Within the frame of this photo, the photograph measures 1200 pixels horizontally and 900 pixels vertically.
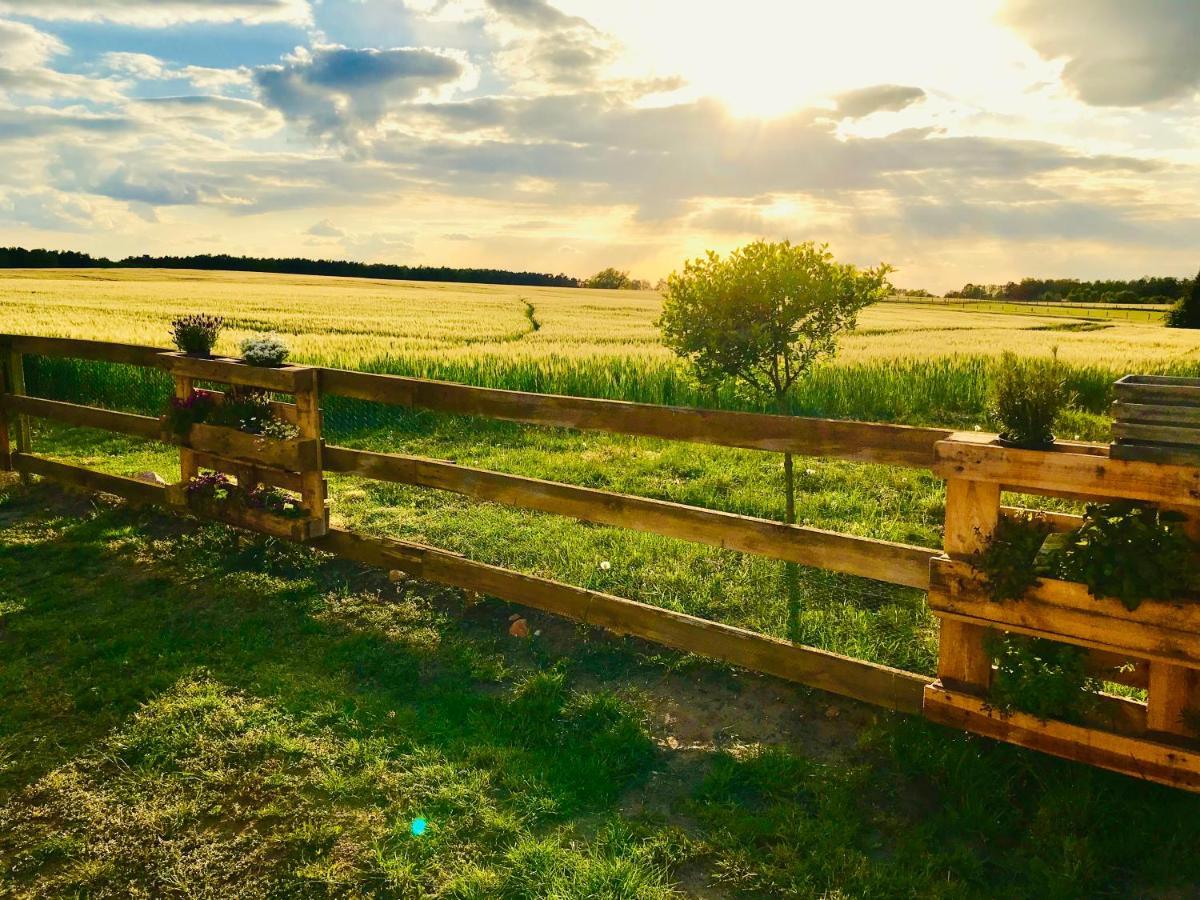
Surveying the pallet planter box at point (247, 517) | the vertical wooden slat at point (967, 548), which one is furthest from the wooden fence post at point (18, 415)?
the vertical wooden slat at point (967, 548)

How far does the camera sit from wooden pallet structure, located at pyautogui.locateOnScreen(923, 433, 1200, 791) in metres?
3.71

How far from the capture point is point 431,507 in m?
8.98

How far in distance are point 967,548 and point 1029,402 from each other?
0.70 metres

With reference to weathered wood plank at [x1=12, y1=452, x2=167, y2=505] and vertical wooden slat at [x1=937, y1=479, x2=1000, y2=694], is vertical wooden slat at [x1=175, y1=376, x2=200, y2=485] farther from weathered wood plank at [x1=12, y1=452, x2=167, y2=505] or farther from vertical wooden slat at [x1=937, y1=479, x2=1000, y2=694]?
vertical wooden slat at [x1=937, y1=479, x2=1000, y2=694]

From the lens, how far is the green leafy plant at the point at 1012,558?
3.94 meters

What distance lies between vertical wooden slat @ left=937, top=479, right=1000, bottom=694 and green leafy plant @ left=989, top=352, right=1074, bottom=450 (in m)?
0.26

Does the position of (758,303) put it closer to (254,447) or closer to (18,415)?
(254,447)

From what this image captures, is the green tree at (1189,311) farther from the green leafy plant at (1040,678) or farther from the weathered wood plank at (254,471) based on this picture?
the green leafy plant at (1040,678)

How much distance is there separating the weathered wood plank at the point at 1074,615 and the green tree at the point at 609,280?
98.8m

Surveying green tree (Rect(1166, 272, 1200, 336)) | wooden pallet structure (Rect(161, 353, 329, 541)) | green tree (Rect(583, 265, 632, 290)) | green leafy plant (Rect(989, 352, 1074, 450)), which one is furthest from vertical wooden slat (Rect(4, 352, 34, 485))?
green tree (Rect(583, 265, 632, 290))

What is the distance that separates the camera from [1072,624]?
389 centimetres

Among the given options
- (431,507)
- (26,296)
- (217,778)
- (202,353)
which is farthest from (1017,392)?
(26,296)

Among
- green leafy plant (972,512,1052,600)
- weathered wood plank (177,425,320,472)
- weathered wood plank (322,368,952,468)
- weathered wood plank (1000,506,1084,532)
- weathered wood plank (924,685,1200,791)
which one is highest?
weathered wood plank (322,368,952,468)

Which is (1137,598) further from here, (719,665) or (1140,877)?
(719,665)
